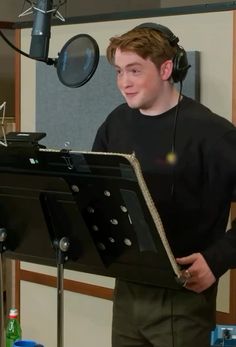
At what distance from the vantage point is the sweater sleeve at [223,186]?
1.52 metres

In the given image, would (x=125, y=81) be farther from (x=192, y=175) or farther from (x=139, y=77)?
(x=192, y=175)

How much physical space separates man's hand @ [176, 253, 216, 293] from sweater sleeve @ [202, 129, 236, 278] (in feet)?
0.07

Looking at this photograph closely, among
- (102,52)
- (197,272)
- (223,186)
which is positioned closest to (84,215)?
(197,272)

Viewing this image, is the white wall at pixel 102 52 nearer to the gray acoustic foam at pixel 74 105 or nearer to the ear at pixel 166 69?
the gray acoustic foam at pixel 74 105

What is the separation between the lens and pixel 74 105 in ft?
7.91

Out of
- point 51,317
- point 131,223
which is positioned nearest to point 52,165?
point 131,223

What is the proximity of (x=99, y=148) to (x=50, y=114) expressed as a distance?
709mm

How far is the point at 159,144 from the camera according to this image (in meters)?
1.64

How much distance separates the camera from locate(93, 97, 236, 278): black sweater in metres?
1.59

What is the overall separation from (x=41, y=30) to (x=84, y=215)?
1.49 feet

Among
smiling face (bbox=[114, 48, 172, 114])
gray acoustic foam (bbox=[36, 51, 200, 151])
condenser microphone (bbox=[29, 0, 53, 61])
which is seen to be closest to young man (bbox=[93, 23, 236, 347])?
smiling face (bbox=[114, 48, 172, 114])

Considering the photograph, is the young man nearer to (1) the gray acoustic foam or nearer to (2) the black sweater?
(2) the black sweater

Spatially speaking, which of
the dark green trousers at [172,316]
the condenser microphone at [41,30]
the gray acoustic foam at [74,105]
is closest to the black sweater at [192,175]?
the dark green trousers at [172,316]

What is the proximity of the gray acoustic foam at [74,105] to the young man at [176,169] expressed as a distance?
0.63 metres
